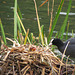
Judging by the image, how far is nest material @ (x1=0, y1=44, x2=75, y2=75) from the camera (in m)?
4.43

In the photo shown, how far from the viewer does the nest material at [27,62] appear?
443cm

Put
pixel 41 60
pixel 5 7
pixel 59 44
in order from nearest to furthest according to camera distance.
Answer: pixel 41 60 → pixel 59 44 → pixel 5 7

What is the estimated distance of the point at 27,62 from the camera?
14.5 feet

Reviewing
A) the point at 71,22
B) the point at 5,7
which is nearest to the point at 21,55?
the point at 71,22

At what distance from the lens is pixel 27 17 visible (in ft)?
35.4

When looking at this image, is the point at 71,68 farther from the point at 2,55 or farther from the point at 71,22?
the point at 71,22

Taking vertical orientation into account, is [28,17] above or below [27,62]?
below

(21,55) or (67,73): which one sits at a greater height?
(21,55)

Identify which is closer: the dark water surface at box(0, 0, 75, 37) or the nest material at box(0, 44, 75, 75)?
the nest material at box(0, 44, 75, 75)

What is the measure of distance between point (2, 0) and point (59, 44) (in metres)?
7.56

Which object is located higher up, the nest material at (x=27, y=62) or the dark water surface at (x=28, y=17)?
the nest material at (x=27, y=62)

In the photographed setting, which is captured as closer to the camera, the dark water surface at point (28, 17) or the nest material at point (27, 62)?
the nest material at point (27, 62)

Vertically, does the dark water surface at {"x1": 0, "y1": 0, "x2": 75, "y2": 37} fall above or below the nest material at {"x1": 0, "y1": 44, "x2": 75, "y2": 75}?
below

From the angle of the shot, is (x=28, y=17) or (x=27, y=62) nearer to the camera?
(x=27, y=62)
